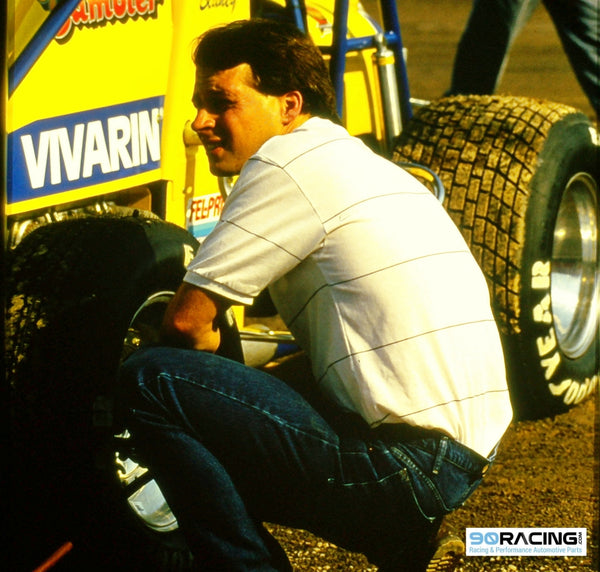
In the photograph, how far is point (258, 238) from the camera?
2086mm

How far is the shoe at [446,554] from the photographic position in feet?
7.44

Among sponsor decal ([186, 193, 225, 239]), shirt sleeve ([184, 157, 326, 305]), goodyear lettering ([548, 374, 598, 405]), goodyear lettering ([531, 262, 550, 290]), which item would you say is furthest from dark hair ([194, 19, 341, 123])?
goodyear lettering ([548, 374, 598, 405])

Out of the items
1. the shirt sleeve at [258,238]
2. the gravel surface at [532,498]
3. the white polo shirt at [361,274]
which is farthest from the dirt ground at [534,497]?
the shirt sleeve at [258,238]

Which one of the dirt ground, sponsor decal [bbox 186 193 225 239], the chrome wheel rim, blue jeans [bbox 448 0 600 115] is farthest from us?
blue jeans [bbox 448 0 600 115]

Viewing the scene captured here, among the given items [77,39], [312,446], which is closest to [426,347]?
[312,446]

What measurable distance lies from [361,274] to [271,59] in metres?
0.50

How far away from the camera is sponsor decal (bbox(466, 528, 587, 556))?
278 centimetres

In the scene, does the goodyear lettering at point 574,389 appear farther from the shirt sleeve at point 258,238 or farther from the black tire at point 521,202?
the shirt sleeve at point 258,238

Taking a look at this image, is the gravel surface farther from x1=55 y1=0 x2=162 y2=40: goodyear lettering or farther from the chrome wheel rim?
x1=55 y1=0 x2=162 y2=40: goodyear lettering

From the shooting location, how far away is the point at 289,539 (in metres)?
2.82

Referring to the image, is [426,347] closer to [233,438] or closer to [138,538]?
[233,438]

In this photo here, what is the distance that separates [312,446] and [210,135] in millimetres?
665

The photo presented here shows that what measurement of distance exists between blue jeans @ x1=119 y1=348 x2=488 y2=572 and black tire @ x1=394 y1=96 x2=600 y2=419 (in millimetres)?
1311

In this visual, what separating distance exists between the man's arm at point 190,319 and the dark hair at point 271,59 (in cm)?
46
